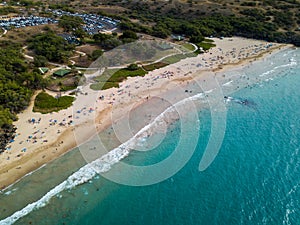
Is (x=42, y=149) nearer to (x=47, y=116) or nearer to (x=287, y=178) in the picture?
(x=47, y=116)

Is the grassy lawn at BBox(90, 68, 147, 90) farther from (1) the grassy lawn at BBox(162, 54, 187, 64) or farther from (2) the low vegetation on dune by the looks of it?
(1) the grassy lawn at BBox(162, 54, 187, 64)

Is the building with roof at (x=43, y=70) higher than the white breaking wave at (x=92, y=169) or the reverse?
higher

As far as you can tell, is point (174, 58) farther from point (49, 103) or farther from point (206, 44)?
point (49, 103)

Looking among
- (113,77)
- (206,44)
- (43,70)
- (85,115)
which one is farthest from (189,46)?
(85,115)

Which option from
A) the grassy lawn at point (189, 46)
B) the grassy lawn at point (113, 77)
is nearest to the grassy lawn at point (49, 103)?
the grassy lawn at point (113, 77)

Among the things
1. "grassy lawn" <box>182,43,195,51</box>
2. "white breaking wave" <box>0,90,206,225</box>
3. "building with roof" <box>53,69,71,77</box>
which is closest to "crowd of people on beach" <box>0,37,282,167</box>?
"grassy lawn" <box>182,43,195,51</box>

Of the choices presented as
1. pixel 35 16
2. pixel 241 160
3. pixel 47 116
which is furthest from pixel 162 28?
pixel 241 160

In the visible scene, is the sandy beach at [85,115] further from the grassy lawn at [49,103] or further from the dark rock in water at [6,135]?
the grassy lawn at [49,103]

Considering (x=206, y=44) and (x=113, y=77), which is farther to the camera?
(x=206, y=44)
